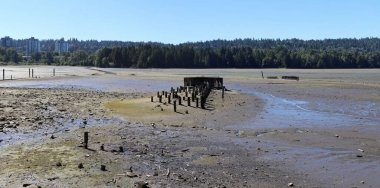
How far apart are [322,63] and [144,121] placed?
143m

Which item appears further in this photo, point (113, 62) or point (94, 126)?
point (113, 62)

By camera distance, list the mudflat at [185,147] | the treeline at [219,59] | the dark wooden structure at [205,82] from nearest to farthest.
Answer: the mudflat at [185,147] → the dark wooden structure at [205,82] → the treeline at [219,59]

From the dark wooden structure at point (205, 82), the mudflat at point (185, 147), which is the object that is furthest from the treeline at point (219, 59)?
the mudflat at point (185, 147)

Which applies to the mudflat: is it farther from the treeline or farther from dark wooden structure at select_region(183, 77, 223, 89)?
the treeline

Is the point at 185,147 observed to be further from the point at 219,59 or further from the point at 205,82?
the point at 219,59

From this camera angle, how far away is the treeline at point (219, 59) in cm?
16500

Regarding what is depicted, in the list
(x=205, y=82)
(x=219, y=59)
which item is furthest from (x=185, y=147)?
(x=219, y=59)

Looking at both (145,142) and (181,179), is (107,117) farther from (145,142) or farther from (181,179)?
(181,179)

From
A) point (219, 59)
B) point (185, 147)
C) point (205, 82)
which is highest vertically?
point (219, 59)

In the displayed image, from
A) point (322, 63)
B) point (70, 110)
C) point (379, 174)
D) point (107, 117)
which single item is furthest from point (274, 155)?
point (322, 63)

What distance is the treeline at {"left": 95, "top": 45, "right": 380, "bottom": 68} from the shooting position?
6496 inches

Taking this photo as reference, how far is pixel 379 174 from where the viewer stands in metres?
15.5

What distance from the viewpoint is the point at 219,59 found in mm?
171125

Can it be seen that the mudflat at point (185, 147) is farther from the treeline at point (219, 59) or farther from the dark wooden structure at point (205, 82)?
the treeline at point (219, 59)
